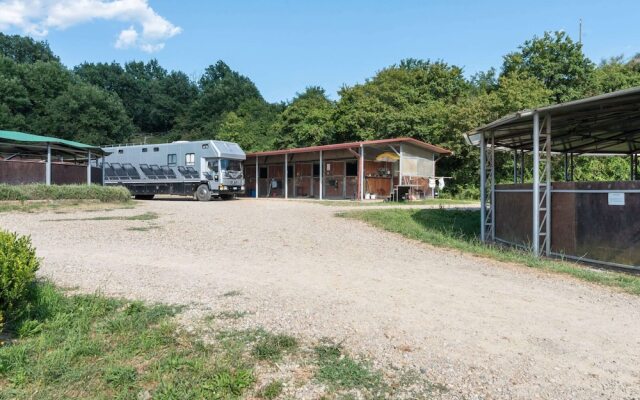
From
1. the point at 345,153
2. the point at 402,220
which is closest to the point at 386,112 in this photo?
the point at 345,153

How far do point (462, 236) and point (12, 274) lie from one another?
10.9 meters

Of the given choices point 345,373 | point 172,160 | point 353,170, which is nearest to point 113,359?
point 345,373

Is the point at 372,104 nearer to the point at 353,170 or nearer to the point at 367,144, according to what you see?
the point at 353,170

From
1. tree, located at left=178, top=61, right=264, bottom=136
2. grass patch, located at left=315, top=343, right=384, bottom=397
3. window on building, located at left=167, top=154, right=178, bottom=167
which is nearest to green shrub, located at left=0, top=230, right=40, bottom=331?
grass patch, located at left=315, top=343, right=384, bottom=397

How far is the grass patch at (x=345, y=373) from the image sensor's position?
3432 mm

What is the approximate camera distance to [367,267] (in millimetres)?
7852

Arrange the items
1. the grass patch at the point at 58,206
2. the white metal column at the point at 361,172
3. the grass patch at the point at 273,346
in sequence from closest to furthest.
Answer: the grass patch at the point at 273,346 < the grass patch at the point at 58,206 < the white metal column at the point at 361,172

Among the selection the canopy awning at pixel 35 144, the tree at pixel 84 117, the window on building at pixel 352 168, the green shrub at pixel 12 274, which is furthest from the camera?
the tree at pixel 84 117

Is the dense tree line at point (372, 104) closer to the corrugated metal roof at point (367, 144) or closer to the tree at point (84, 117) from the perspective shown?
the tree at point (84, 117)

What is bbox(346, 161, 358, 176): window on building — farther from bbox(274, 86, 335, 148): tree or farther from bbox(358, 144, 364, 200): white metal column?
bbox(274, 86, 335, 148): tree

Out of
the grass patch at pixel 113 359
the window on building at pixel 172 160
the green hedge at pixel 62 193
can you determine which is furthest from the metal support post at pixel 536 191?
the window on building at pixel 172 160

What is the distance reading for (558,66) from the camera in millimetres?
38438

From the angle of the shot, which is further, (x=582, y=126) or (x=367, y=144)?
(x=367, y=144)

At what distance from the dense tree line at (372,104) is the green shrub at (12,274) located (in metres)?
29.3
